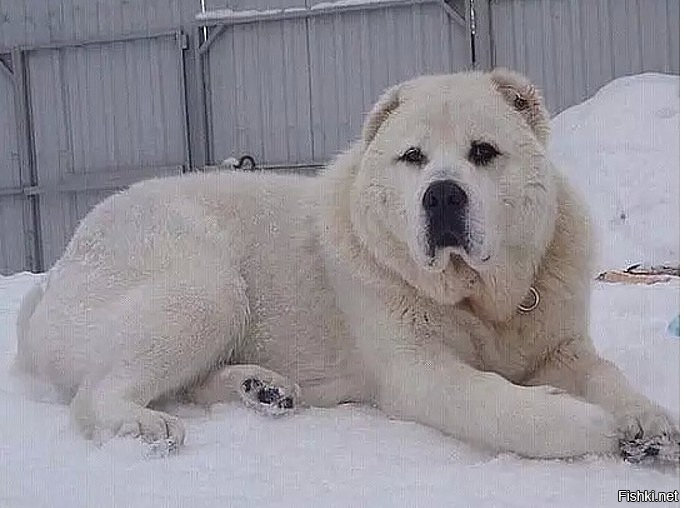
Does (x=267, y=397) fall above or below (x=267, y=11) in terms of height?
below

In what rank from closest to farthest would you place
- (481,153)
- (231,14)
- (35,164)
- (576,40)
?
(481,153), (576,40), (231,14), (35,164)

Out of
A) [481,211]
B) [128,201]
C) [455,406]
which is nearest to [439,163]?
[481,211]

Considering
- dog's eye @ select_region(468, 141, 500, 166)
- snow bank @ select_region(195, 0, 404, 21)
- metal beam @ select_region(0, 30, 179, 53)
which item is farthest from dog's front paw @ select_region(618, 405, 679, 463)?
metal beam @ select_region(0, 30, 179, 53)

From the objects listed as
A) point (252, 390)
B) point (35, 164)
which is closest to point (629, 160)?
point (252, 390)

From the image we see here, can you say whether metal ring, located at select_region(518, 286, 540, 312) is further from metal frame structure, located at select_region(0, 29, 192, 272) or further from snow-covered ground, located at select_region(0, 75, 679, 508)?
metal frame structure, located at select_region(0, 29, 192, 272)

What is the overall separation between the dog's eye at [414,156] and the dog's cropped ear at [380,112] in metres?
0.29

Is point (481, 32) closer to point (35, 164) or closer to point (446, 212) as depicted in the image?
point (35, 164)

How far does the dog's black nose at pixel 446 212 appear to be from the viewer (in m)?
2.81

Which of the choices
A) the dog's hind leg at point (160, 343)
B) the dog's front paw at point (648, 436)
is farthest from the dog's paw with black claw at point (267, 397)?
the dog's front paw at point (648, 436)

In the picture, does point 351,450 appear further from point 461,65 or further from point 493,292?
point 461,65

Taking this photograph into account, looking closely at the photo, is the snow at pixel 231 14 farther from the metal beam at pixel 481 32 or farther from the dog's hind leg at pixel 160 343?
the dog's hind leg at pixel 160 343

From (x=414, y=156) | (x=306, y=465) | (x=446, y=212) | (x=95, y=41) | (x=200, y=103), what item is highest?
(x=95, y=41)

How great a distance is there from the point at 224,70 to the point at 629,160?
16.2ft

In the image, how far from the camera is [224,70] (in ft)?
37.7
